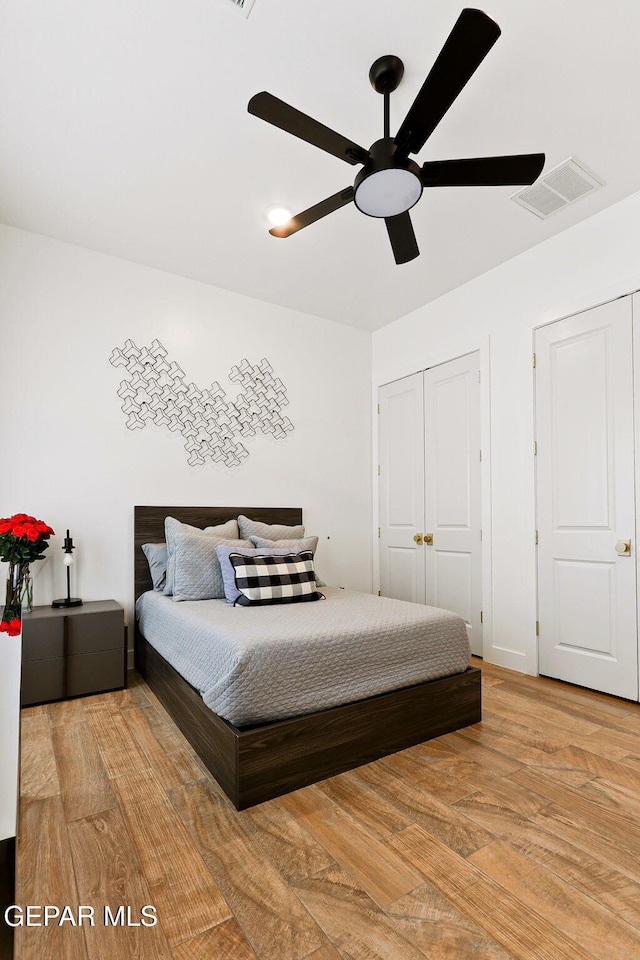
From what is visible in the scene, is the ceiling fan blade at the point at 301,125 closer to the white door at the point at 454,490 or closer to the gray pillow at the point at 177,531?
the white door at the point at 454,490

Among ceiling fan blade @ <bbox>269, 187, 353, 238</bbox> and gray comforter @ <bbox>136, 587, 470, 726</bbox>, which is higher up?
ceiling fan blade @ <bbox>269, 187, 353, 238</bbox>

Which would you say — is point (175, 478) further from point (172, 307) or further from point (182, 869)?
point (182, 869)

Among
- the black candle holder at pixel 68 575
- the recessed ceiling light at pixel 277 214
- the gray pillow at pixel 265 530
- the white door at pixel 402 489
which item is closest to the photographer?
the recessed ceiling light at pixel 277 214

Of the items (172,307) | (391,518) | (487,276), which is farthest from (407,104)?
(391,518)

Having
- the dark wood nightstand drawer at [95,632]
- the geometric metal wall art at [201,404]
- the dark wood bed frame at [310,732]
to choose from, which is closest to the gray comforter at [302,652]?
the dark wood bed frame at [310,732]

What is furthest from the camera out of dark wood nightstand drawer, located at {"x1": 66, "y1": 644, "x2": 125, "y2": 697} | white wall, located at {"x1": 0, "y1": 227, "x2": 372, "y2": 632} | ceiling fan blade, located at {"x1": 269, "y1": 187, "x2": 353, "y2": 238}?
white wall, located at {"x1": 0, "y1": 227, "x2": 372, "y2": 632}

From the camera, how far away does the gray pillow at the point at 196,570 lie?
9.94 ft

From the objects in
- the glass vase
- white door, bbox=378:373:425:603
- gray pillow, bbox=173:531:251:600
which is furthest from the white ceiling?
the glass vase

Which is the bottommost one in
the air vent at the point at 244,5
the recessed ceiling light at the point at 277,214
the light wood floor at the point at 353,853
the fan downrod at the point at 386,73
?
the light wood floor at the point at 353,853

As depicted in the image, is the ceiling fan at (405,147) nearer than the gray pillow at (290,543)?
Yes

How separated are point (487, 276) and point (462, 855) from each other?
3474 mm

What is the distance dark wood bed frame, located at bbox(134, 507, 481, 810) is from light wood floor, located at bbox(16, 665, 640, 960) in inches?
2.4

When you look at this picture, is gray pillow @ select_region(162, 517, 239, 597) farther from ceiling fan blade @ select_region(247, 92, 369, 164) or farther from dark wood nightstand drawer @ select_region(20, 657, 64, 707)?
ceiling fan blade @ select_region(247, 92, 369, 164)

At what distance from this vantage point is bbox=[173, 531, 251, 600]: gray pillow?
303 centimetres
